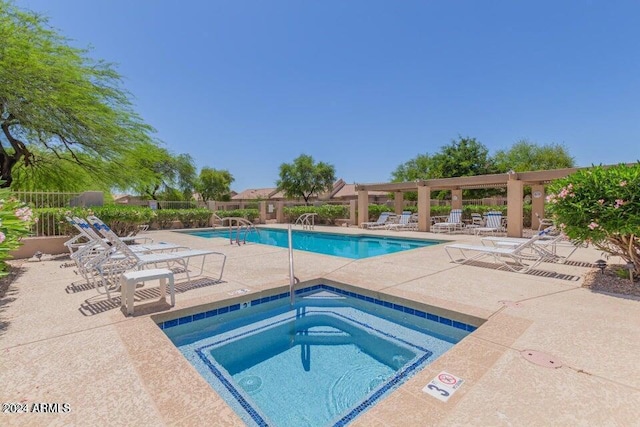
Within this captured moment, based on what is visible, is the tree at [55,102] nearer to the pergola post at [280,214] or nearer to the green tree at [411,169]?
the pergola post at [280,214]

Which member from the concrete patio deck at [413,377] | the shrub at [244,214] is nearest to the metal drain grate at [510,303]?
the concrete patio deck at [413,377]

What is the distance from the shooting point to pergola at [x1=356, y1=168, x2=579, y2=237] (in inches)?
525

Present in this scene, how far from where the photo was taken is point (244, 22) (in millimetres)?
14852

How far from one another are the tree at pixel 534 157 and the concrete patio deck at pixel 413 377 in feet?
122

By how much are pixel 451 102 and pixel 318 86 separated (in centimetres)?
1167

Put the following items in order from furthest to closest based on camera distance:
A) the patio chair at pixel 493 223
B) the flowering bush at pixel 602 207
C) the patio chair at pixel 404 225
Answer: the patio chair at pixel 404 225 < the patio chair at pixel 493 223 < the flowering bush at pixel 602 207

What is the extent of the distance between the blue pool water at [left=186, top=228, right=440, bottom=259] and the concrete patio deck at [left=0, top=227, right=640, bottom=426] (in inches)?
243

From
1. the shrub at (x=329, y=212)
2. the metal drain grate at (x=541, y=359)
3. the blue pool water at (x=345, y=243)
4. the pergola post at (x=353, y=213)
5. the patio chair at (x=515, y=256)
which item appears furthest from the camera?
the shrub at (x=329, y=212)

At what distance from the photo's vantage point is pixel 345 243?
14.6m

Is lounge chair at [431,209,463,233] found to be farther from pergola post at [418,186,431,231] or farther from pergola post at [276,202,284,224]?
pergola post at [276,202,284,224]

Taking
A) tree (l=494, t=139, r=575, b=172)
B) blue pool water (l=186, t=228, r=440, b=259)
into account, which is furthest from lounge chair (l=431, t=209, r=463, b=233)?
tree (l=494, t=139, r=575, b=172)

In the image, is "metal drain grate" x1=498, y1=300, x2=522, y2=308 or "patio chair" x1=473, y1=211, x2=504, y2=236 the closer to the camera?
"metal drain grate" x1=498, y1=300, x2=522, y2=308

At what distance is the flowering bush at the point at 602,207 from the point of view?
16.3 ft

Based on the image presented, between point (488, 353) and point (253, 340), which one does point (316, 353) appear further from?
point (488, 353)
